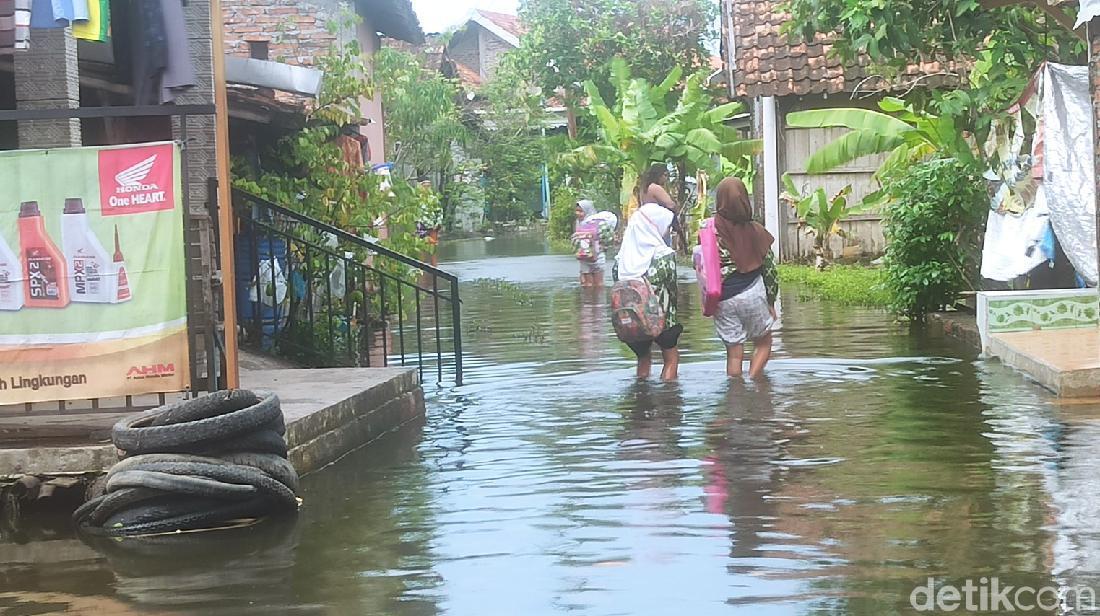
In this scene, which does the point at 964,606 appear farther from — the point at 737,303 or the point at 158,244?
the point at 737,303

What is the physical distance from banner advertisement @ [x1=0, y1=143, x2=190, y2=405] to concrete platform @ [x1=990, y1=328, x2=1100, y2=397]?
6.30m

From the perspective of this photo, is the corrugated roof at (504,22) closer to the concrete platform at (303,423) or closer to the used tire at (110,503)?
the concrete platform at (303,423)

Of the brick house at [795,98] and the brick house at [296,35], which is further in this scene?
the brick house at [795,98]

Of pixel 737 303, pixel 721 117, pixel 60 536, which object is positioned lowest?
pixel 60 536

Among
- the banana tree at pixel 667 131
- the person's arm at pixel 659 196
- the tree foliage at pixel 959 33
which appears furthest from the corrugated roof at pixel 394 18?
the person's arm at pixel 659 196

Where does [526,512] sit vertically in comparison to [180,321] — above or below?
below

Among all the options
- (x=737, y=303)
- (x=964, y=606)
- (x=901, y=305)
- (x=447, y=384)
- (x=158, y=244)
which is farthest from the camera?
(x=901, y=305)

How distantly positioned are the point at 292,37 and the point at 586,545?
49.8ft

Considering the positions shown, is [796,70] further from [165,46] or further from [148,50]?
[165,46]

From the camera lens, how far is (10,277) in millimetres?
8938

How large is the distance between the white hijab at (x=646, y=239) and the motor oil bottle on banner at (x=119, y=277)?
17.5ft

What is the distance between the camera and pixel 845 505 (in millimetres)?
7941

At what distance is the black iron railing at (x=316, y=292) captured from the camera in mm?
13570

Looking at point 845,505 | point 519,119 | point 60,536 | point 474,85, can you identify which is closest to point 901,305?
point 845,505
